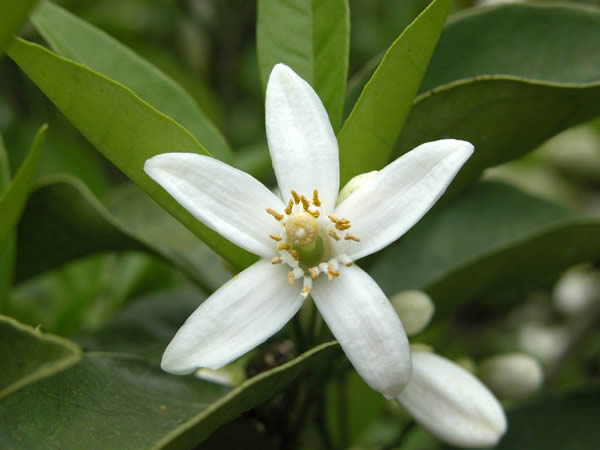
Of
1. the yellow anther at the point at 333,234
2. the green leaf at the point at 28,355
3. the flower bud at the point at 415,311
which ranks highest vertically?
the yellow anther at the point at 333,234

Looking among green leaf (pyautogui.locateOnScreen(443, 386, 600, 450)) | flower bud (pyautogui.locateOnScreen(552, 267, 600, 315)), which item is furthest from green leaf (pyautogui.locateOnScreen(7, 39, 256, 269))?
flower bud (pyautogui.locateOnScreen(552, 267, 600, 315))

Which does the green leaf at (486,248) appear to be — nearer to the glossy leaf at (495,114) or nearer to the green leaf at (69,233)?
the glossy leaf at (495,114)

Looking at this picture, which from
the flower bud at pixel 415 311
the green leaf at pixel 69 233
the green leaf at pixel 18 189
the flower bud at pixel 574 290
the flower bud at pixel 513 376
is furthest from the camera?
the flower bud at pixel 574 290

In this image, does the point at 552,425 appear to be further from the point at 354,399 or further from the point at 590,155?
the point at 590,155

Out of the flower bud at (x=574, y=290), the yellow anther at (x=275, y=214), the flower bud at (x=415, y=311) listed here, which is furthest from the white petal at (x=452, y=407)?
the flower bud at (x=574, y=290)

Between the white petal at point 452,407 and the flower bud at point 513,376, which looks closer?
the white petal at point 452,407

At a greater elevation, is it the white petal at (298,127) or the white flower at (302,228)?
the white petal at (298,127)

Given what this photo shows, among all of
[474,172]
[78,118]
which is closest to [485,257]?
[474,172]
